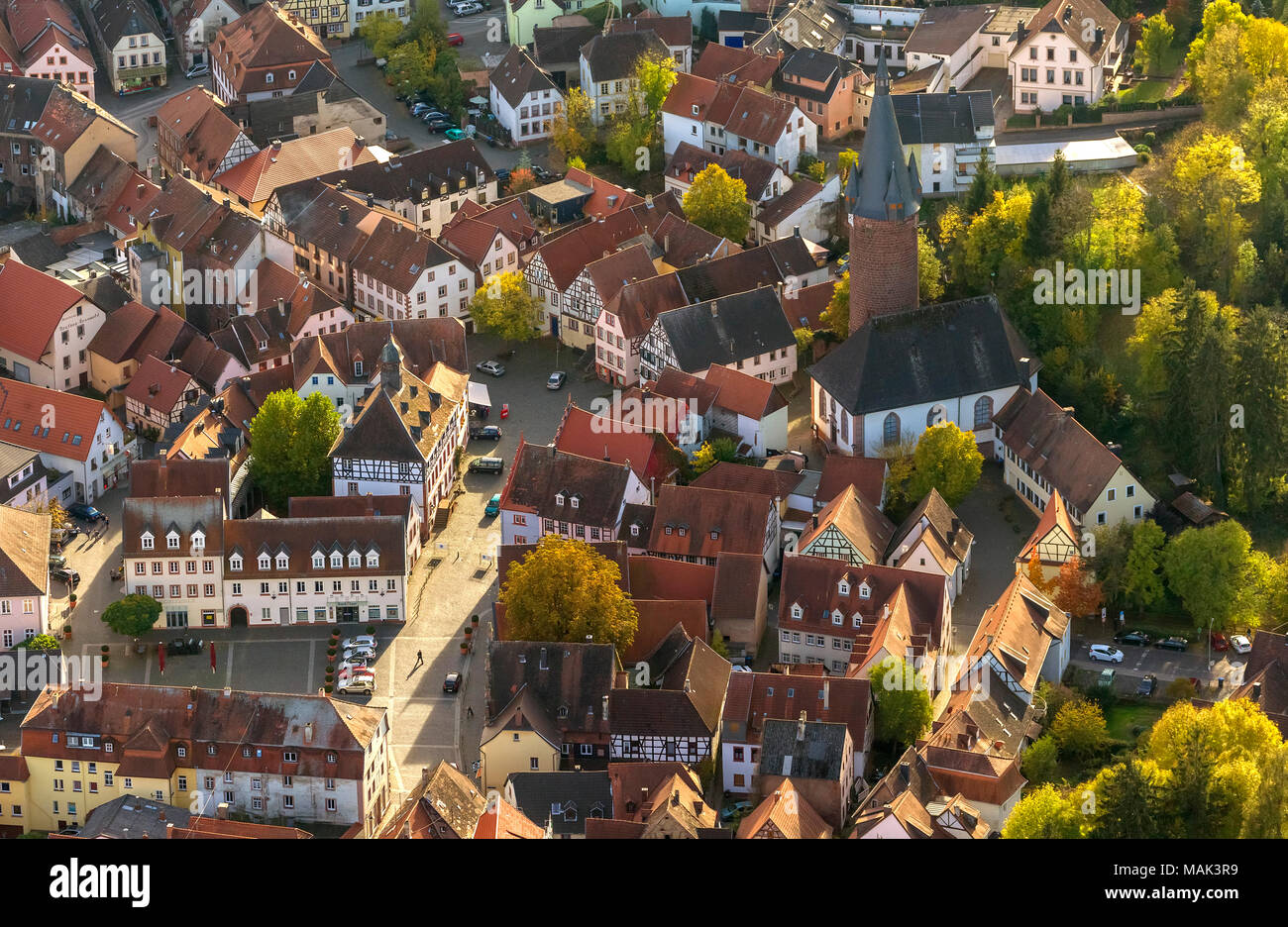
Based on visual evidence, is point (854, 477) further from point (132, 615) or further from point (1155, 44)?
point (1155, 44)

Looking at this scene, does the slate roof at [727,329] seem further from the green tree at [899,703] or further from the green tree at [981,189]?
the green tree at [899,703]

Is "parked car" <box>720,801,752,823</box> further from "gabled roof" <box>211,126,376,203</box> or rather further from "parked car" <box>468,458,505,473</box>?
"gabled roof" <box>211,126,376,203</box>

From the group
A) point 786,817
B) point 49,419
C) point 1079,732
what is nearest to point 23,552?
point 49,419

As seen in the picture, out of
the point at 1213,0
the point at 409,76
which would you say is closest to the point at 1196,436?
the point at 1213,0

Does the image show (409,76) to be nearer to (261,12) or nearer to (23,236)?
(261,12)

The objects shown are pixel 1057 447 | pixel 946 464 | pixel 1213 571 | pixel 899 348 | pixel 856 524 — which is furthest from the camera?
pixel 899 348

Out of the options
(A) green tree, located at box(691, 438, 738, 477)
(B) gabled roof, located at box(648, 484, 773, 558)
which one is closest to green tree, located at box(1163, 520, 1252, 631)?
(B) gabled roof, located at box(648, 484, 773, 558)
